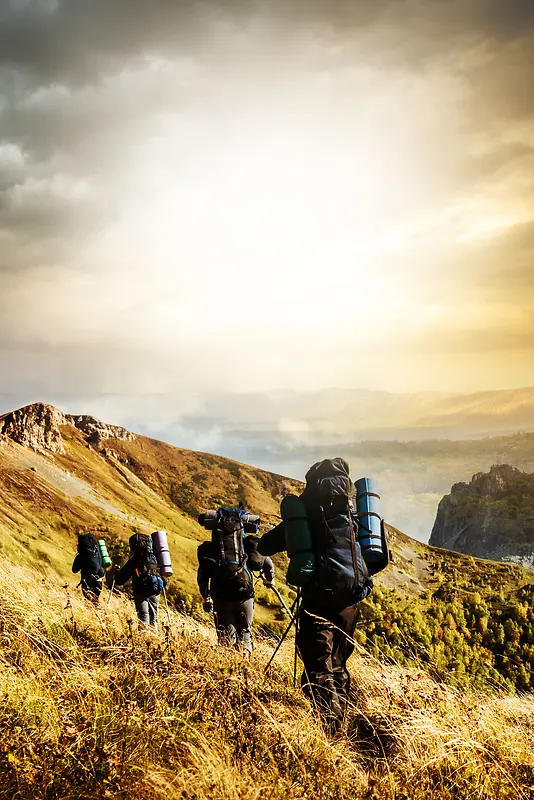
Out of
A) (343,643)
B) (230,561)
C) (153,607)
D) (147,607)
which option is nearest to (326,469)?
(343,643)

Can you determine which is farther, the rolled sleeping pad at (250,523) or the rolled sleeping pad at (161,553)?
the rolled sleeping pad at (161,553)

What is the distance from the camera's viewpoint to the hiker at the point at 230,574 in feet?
26.4

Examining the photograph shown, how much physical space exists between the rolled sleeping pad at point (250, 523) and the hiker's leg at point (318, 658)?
11.6 feet

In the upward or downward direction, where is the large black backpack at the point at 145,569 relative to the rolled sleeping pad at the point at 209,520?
downward

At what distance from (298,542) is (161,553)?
20.8 ft

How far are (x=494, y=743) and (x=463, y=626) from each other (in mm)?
90747

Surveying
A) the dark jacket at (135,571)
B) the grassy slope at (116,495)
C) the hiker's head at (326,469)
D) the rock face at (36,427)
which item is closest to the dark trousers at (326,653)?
the hiker's head at (326,469)

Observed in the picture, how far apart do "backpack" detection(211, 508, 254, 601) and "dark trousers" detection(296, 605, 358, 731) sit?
3.12m

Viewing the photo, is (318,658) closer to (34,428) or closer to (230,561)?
(230,561)

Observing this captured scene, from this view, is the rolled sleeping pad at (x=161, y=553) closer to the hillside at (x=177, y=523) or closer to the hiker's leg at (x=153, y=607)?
the hiker's leg at (x=153, y=607)

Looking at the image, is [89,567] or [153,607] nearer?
[153,607]

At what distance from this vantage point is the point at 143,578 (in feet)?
33.1

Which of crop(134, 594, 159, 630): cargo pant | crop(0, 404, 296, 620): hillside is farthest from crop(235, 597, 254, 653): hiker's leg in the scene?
crop(0, 404, 296, 620): hillside

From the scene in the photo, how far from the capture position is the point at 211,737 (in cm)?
362
